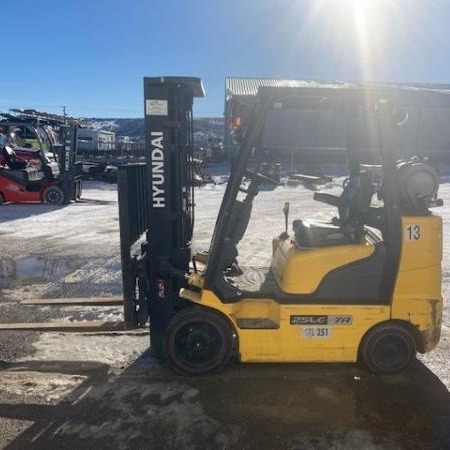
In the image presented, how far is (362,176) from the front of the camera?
3.82 m

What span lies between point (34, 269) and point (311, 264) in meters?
5.39

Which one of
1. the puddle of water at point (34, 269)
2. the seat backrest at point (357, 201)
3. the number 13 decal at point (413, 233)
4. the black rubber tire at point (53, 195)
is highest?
the seat backrest at point (357, 201)

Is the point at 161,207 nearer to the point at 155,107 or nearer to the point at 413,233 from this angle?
the point at 155,107

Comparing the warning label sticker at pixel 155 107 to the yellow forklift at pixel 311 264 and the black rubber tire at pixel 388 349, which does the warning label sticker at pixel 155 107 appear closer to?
the yellow forklift at pixel 311 264

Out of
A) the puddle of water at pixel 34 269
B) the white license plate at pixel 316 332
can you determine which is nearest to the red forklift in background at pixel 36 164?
the puddle of water at pixel 34 269

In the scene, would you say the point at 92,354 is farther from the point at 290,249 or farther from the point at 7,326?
the point at 290,249

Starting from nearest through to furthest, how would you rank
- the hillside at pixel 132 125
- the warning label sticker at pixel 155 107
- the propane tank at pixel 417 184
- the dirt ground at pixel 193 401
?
1. the dirt ground at pixel 193 401
2. the propane tank at pixel 417 184
3. the warning label sticker at pixel 155 107
4. the hillside at pixel 132 125

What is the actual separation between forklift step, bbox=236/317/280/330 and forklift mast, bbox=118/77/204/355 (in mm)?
687

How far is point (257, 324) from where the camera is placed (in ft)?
12.8

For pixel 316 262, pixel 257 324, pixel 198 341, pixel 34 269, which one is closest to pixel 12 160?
pixel 34 269

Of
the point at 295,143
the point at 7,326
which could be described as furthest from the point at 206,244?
the point at 295,143

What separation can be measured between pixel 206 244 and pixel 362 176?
18.6 ft

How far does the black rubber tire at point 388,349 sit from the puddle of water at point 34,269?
4916 millimetres

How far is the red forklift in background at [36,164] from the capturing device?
14.4 meters
